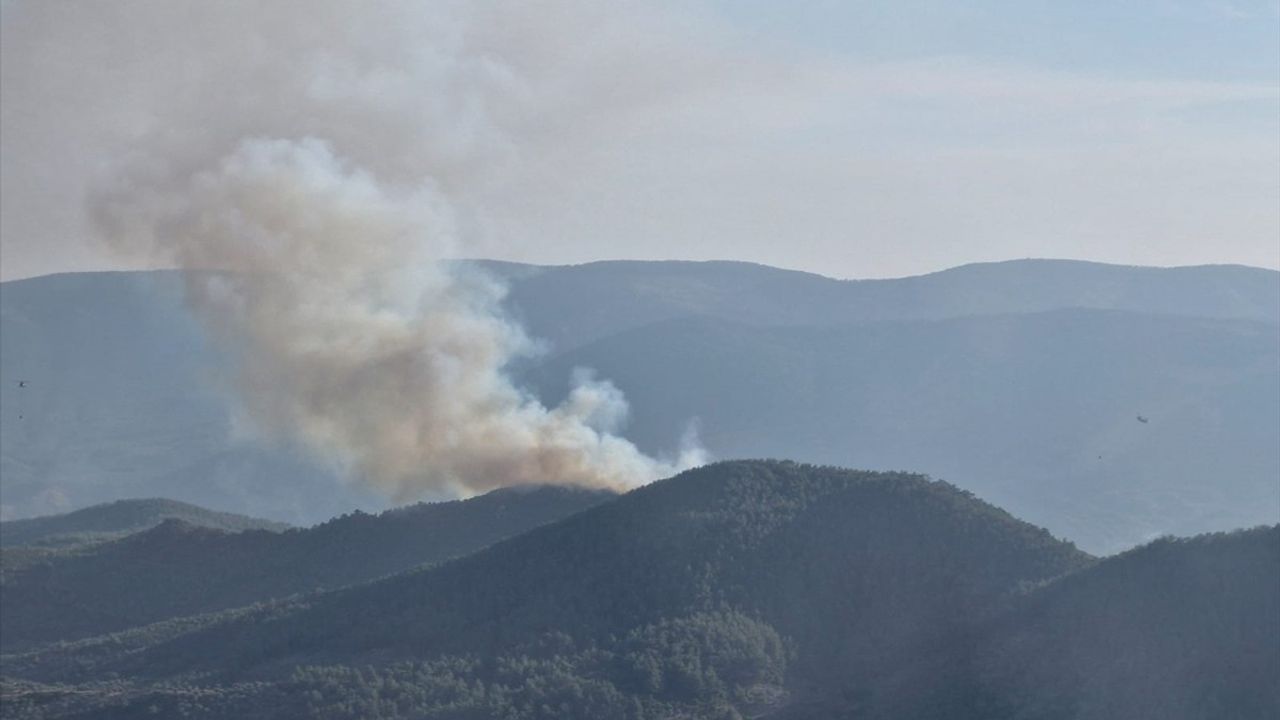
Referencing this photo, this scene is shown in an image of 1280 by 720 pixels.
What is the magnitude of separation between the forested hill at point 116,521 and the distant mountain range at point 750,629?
51.3 metres

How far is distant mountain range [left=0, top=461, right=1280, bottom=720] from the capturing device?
72.6m

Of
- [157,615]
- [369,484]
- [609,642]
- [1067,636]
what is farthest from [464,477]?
[1067,636]

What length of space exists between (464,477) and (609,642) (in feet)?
138

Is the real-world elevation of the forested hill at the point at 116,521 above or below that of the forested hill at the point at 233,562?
above

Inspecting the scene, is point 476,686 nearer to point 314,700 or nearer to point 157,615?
point 314,700

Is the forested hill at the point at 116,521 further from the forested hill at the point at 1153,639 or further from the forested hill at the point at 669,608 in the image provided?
the forested hill at the point at 1153,639

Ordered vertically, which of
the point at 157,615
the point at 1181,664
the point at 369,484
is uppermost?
the point at 369,484

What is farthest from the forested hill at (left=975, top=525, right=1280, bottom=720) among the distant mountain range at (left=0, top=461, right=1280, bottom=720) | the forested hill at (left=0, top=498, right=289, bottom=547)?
the forested hill at (left=0, top=498, right=289, bottom=547)

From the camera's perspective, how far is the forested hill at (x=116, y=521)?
5866 inches

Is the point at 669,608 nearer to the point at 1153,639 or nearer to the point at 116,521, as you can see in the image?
the point at 1153,639

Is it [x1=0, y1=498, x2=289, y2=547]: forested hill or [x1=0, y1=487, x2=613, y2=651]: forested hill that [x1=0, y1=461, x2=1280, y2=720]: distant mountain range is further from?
[x1=0, y1=498, x2=289, y2=547]: forested hill

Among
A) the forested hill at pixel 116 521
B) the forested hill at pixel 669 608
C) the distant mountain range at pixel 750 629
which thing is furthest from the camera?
the forested hill at pixel 116 521

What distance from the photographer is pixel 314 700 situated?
76500 mm

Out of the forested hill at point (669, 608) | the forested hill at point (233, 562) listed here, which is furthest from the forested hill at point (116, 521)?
the forested hill at point (669, 608)
